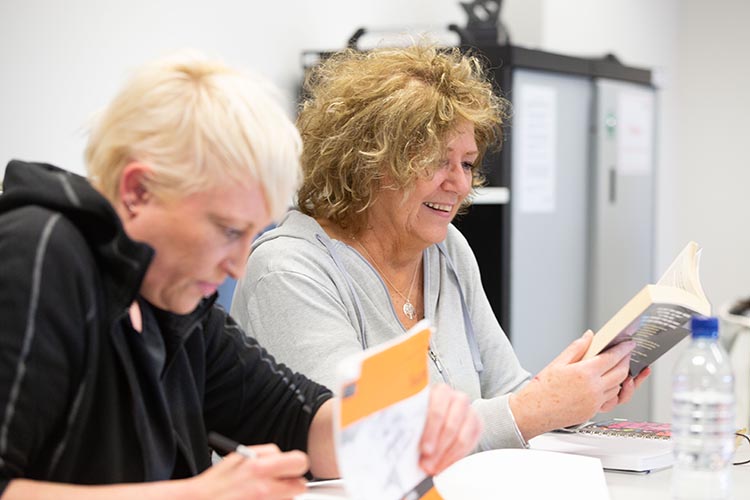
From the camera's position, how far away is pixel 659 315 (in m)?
1.48

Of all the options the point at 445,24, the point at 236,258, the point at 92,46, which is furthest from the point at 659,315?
the point at 445,24

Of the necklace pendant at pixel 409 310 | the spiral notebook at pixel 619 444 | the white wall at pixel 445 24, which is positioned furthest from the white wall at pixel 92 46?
the spiral notebook at pixel 619 444

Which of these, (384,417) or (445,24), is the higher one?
(445,24)

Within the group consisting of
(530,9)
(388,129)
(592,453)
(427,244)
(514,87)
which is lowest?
(592,453)

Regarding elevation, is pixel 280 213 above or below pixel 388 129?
below

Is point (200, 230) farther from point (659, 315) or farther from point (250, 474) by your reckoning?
point (659, 315)

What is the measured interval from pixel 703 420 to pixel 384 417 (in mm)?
596

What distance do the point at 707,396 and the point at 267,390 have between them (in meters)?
0.63

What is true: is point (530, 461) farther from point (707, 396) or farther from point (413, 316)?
point (413, 316)

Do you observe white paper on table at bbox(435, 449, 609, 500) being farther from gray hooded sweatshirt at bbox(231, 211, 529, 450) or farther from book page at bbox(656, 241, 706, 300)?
book page at bbox(656, 241, 706, 300)

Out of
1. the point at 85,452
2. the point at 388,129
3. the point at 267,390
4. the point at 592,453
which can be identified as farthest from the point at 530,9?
the point at 85,452

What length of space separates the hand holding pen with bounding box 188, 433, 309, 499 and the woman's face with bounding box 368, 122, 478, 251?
93cm

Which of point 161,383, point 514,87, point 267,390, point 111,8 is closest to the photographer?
point 161,383

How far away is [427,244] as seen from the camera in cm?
194
